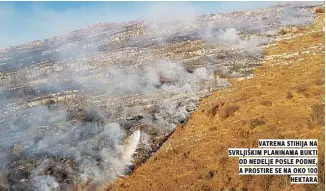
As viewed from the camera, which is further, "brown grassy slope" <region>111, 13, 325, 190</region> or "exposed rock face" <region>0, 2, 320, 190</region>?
"exposed rock face" <region>0, 2, 320, 190</region>

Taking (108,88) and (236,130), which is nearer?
(236,130)

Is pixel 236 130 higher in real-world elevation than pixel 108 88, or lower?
lower

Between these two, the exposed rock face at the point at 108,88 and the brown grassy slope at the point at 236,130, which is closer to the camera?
the brown grassy slope at the point at 236,130

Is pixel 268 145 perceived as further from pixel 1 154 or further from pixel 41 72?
pixel 41 72

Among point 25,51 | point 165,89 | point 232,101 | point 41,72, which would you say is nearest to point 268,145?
point 232,101
